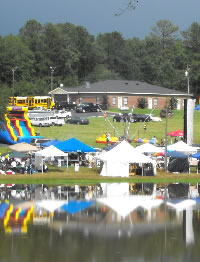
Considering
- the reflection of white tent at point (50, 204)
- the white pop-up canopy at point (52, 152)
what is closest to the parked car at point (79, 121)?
the white pop-up canopy at point (52, 152)

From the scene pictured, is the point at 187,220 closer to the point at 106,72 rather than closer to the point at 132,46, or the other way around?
the point at 106,72

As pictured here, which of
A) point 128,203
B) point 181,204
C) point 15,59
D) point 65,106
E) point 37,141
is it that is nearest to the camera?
point 181,204

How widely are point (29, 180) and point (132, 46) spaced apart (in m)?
114

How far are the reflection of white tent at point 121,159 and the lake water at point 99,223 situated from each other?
8.24ft

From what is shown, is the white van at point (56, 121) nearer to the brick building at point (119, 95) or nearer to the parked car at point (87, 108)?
the parked car at point (87, 108)

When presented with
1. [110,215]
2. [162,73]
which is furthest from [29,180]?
[162,73]

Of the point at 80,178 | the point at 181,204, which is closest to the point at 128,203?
the point at 181,204

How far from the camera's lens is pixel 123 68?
6097 inches

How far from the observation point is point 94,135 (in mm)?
73562

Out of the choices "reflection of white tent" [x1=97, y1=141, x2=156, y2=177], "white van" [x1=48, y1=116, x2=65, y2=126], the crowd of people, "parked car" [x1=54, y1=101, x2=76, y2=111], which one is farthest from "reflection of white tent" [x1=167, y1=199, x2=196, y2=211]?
"parked car" [x1=54, y1=101, x2=76, y2=111]

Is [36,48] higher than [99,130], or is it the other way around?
[36,48]

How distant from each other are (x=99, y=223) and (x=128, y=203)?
5.68 meters

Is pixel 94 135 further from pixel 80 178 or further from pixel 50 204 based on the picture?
pixel 50 204

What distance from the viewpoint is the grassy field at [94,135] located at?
158 ft
